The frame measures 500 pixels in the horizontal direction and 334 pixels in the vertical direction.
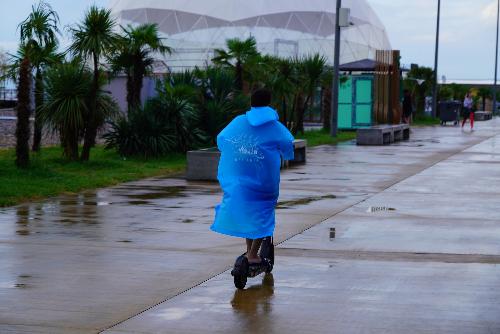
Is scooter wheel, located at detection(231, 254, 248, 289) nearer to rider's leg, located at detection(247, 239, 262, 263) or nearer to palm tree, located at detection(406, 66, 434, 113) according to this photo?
rider's leg, located at detection(247, 239, 262, 263)

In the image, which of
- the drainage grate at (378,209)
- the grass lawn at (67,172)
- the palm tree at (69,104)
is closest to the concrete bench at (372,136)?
the grass lawn at (67,172)

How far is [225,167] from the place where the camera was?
8.80 metres

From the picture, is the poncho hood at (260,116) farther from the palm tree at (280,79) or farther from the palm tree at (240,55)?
the palm tree at (280,79)

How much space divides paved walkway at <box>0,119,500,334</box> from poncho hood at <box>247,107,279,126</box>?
141 cm

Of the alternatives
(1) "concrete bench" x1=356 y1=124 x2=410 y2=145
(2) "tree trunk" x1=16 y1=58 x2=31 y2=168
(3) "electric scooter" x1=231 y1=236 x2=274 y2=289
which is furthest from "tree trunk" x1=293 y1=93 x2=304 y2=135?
(3) "electric scooter" x1=231 y1=236 x2=274 y2=289

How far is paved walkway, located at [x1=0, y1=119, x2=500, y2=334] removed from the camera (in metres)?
7.47

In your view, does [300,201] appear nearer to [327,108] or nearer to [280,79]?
[280,79]

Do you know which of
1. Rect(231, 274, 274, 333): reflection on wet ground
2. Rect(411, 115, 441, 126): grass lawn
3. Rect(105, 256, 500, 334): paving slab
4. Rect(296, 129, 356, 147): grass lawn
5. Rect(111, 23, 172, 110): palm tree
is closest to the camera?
Rect(105, 256, 500, 334): paving slab

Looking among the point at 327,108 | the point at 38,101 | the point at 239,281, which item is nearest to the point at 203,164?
the point at 38,101

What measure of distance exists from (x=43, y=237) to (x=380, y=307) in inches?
190

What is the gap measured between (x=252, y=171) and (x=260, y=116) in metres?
0.47

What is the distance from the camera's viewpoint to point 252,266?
8.66 meters

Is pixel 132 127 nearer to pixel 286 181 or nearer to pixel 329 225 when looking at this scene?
pixel 286 181

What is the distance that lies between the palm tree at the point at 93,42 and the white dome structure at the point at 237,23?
49.3 metres
